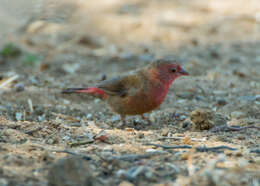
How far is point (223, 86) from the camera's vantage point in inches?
238

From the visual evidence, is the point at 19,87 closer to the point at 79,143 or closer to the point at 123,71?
the point at 123,71

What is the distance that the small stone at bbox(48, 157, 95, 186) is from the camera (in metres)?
2.46

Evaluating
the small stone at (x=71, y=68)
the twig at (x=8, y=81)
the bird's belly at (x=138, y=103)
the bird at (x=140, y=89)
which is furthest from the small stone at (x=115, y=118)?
the small stone at (x=71, y=68)

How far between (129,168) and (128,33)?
6479 mm

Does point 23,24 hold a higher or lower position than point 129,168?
higher

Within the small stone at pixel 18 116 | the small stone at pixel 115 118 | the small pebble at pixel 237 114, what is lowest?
the small stone at pixel 115 118

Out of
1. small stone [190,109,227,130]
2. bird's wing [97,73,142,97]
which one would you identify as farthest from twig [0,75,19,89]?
small stone [190,109,227,130]

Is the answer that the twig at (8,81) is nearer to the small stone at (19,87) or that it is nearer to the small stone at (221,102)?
the small stone at (19,87)

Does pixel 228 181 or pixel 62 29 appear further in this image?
pixel 62 29

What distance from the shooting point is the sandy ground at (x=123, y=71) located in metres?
2.85

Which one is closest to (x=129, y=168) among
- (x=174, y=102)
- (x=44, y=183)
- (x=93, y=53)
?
(x=44, y=183)

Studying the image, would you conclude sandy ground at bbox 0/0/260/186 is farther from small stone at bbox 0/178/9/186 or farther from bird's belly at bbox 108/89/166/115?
bird's belly at bbox 108/89/166/115

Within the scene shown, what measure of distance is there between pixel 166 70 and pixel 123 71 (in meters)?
2.05

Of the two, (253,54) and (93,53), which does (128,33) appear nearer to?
(93,53)
